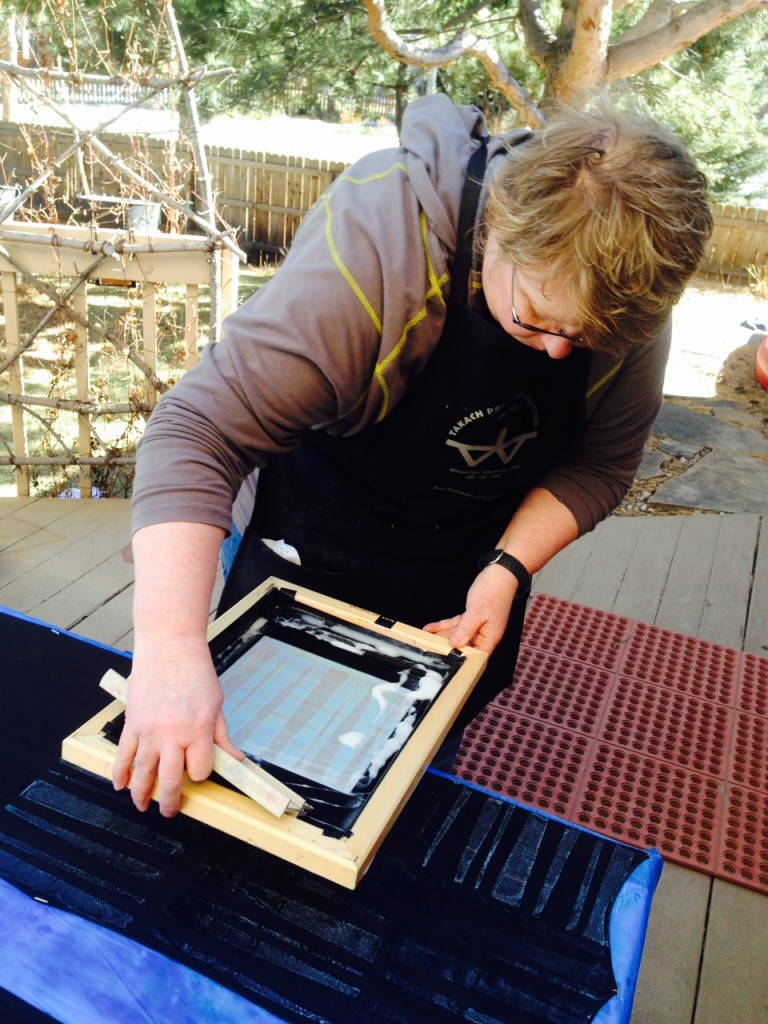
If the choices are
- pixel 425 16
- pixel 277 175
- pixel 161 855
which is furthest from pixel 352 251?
pixel 277 175

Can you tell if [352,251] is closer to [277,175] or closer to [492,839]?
[492,839]

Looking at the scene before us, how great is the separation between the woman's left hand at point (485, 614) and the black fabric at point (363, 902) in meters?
0.25

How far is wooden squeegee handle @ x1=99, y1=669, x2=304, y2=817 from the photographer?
90 cm

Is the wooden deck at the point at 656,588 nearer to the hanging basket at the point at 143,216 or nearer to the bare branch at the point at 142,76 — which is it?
the bare branch at the point at 142,76

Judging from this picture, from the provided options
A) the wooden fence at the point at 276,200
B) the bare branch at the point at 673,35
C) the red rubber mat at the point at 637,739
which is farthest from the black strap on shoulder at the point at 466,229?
the wooden fence at the point at 276,200

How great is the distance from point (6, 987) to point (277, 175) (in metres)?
9.70

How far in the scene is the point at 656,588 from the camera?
3146mm

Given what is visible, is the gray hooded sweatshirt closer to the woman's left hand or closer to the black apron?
the black apron

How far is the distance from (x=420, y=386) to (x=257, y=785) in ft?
2.01

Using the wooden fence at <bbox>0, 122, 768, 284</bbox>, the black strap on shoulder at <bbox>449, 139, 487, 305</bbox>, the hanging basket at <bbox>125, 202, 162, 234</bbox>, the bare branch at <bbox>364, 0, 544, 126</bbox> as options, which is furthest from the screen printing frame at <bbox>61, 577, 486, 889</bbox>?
the wooden fence at <bbox>0, 122, 768, 284</bbox>

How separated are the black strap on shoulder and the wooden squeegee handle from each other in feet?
2.20

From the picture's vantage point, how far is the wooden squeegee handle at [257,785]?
0.90m

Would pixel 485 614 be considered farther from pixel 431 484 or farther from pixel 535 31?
pixel 535 31

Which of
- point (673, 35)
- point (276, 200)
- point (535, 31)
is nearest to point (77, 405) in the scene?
point (535, 31)
